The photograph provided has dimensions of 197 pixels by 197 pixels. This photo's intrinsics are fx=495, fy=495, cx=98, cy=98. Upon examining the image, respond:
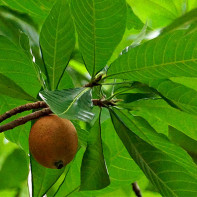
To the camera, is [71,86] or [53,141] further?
[71,86]

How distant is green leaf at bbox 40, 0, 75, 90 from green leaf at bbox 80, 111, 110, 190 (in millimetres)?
171

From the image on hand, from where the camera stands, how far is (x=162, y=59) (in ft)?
3.30

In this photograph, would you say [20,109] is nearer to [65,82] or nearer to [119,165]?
[65,82]

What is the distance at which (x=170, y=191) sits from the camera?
1101mm

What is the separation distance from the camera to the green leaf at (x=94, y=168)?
1075 millimetres

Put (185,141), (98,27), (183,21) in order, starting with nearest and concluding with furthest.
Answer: (98,27)
(183,21)
(185,141)

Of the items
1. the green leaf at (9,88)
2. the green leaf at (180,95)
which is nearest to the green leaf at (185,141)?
the green leaf at (180,95)

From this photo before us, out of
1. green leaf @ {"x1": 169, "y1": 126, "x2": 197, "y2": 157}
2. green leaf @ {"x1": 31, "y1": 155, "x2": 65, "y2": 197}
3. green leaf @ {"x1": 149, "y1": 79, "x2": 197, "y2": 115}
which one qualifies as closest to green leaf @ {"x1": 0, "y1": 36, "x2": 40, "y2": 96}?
green leaf @ {"x1": 31, "y1": 155, "x2": 65, "y2": 197}

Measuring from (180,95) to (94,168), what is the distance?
26cm

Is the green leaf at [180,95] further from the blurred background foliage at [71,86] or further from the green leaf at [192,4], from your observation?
the green leaf at [192,4]

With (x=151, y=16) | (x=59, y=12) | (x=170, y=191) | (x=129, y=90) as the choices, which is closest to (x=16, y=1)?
(x=59, y=12)

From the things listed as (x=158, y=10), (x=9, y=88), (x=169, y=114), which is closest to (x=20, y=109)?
(x=9, y=88)

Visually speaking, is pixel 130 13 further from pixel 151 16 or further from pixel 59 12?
pixel 59 12

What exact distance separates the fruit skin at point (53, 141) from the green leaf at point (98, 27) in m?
0.19
